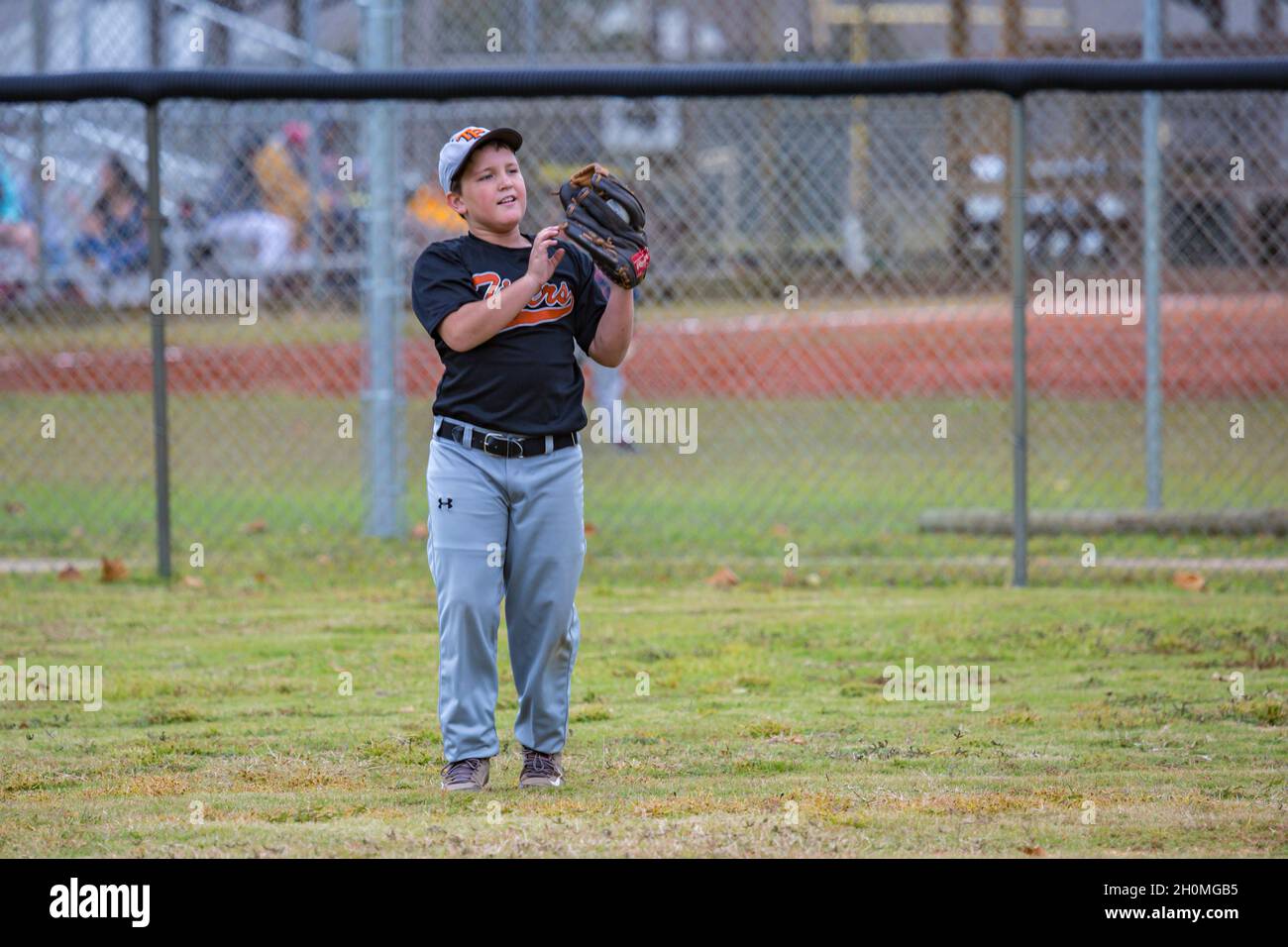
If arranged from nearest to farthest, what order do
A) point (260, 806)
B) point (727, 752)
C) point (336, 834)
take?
1. point (336, 834)
2. point (260, 806)
3. point (727, 752)

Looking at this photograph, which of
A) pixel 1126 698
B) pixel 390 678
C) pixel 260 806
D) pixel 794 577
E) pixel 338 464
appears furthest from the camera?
pixel 338 464

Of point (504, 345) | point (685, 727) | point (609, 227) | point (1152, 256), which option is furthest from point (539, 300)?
point (1152, 256)

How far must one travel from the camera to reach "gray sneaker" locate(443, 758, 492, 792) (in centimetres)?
470

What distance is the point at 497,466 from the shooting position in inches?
184

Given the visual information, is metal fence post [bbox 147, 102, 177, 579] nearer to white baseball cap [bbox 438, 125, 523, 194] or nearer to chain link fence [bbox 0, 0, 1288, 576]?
chain link fence [bbox 0, 0, 1288, 576]

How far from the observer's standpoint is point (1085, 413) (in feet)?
40.5

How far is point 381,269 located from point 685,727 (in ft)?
13.9

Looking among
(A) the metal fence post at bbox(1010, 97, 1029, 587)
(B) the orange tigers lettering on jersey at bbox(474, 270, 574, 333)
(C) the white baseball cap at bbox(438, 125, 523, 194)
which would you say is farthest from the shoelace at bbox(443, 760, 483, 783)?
(A) the metal fence post at bbox(1010, 97, 1029, 587)

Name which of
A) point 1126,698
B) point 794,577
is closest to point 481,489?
point 1126,698

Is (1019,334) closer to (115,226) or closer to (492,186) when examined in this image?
(492,186)

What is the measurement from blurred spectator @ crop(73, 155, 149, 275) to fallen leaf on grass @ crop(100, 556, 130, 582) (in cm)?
532
